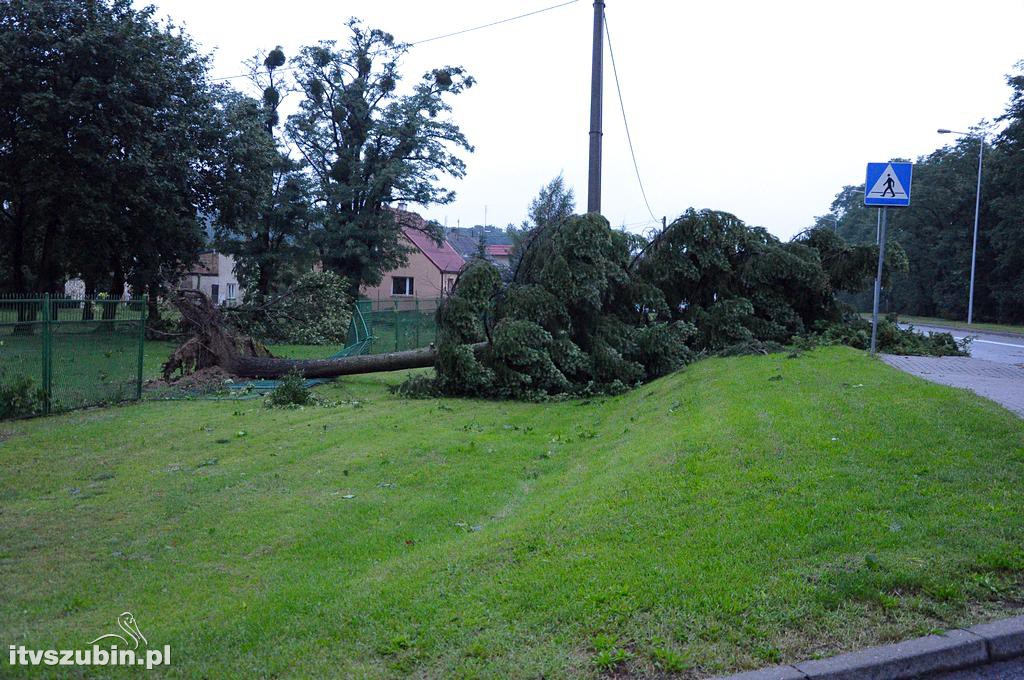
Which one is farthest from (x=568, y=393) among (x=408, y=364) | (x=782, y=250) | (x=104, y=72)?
(x=104, y=72)

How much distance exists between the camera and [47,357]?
13.4 metres

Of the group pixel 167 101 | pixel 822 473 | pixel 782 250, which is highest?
pixel 167 101

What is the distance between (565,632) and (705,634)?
28.0 inches

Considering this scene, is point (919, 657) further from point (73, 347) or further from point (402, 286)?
point (402, 286)

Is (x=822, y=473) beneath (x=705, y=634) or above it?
above

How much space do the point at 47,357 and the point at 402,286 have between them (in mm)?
46670

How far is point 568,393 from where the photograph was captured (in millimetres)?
14414

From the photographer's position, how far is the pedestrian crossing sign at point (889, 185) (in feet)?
35.4

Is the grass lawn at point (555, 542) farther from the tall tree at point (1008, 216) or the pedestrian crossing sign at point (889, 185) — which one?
the tall tree at point (1008, 216)

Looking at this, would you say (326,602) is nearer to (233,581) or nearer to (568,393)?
(233,581)

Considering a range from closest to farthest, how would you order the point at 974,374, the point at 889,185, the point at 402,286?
1. the point at 889,185
2. the point at 974,374
3. the point at 402,286

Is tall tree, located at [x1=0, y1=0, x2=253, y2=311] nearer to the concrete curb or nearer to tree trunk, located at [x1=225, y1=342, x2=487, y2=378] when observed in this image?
tree trunk, located at [x1=225, y1=342, x2=487, y2=378]

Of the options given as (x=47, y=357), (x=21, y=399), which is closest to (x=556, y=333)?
(x=47, y=357)

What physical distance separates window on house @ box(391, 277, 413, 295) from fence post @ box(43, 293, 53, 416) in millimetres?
45864
